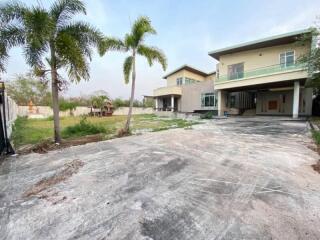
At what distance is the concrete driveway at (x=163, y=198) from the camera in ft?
7.52

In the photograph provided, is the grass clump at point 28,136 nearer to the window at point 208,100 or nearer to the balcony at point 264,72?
the balcony at point 264,72

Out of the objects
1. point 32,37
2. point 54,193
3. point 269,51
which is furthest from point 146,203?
point 269,51

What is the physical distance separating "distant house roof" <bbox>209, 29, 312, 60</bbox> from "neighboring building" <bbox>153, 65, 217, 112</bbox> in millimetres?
4700

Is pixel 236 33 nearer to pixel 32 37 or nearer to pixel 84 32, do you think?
pixel 84 32

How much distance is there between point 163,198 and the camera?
10.1 feet

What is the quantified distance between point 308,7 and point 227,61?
29.5ft

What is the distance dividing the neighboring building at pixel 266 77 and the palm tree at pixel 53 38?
579 inches

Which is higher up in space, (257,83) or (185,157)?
(257,83)

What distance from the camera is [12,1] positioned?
6.28 metres

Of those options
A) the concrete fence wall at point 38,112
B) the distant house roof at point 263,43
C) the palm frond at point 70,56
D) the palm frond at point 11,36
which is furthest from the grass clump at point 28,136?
the distant house roof at point 263,43

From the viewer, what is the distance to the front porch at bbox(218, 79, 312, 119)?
1827 centimetres

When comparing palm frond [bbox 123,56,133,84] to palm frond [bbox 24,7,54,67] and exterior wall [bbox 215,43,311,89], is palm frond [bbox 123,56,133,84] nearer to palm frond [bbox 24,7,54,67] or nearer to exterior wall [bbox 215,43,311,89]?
palm frond [bbox 24,7,54,67]

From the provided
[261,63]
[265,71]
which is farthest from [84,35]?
[261,63]

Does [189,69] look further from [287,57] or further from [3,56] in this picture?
[3,56]
